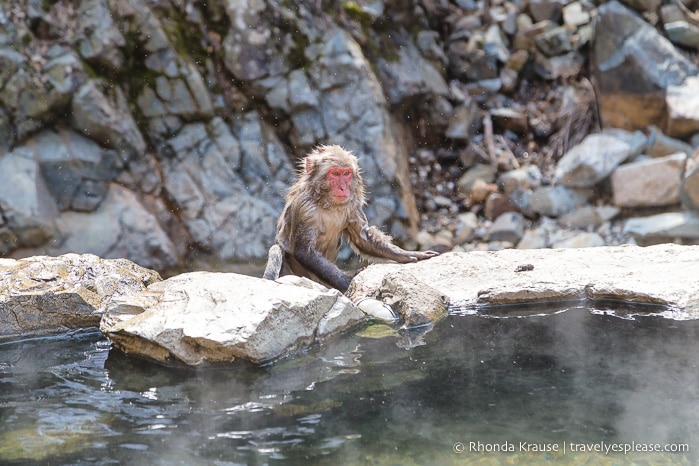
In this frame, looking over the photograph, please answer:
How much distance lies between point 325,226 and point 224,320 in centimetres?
194

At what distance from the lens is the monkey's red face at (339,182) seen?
4.79 m

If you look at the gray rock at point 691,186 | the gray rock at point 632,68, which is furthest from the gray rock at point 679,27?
the gray rock at point 691,186

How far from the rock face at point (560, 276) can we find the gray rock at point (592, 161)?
5.42 m

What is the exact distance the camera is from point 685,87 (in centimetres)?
1005

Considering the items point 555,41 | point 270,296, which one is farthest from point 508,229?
point 270,296

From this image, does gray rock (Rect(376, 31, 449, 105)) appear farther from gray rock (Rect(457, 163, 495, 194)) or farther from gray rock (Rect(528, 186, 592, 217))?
gray rock (Rect(528, 186, 592, 217))

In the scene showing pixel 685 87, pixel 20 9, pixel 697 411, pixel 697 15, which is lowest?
pixel 697 411

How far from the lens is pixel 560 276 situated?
12.9 feet

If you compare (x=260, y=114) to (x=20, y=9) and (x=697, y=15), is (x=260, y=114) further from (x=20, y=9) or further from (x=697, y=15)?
(x=697, y=15)

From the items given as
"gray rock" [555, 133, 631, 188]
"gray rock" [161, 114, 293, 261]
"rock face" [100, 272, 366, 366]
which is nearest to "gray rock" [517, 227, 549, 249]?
"gray rock" [555, 133, 631, 188]

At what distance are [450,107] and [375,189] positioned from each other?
94.6 inches

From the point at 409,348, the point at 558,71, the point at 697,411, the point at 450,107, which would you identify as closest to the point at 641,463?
the point at 697,411

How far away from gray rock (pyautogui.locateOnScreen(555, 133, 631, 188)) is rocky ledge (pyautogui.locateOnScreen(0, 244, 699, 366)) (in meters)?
5.56

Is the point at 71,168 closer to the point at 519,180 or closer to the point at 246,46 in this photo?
the point at 246,46
